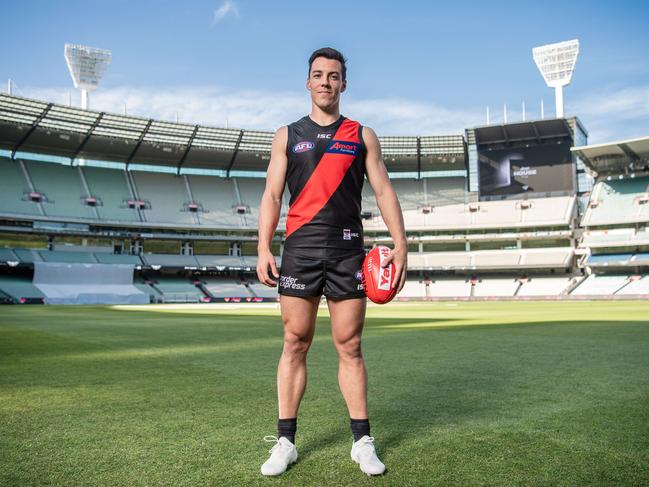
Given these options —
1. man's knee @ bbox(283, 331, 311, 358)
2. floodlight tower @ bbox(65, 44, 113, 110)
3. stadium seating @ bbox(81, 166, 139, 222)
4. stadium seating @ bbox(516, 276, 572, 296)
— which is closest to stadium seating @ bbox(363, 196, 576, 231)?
stadium seating @ bbox(516, 276, 572, 296)

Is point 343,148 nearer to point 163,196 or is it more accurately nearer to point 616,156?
point 616,156

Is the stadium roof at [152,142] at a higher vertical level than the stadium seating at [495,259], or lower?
higher

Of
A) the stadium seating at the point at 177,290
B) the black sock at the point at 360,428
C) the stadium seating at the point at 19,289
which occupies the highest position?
the black sock at the point at 360,428

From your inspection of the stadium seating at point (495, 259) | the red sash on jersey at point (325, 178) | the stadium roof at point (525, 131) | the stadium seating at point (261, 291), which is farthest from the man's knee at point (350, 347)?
the stadium roof at point (525, 131)

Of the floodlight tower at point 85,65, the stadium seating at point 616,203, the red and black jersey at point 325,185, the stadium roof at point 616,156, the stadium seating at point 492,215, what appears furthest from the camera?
the stadium seating at point 492,215

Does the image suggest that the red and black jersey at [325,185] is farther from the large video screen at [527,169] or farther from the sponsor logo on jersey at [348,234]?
the large video screen at [527,169]

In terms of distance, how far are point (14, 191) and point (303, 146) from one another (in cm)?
6006

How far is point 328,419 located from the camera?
4.60 meters

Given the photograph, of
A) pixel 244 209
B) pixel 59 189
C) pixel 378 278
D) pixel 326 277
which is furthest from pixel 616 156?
pixel 326 277

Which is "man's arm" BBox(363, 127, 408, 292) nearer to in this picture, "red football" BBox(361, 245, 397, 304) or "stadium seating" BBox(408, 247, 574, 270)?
"red football" BBox(361, 245, 397, 304)

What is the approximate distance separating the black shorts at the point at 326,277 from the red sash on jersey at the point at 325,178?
11.7 inches

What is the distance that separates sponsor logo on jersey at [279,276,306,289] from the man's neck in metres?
1.19

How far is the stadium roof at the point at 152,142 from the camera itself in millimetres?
50406

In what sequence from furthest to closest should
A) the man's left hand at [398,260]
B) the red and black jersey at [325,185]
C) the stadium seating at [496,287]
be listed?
the stadium seating at [496,287], the red and black jersey at [325,185], the man's left hand at [398,260]
